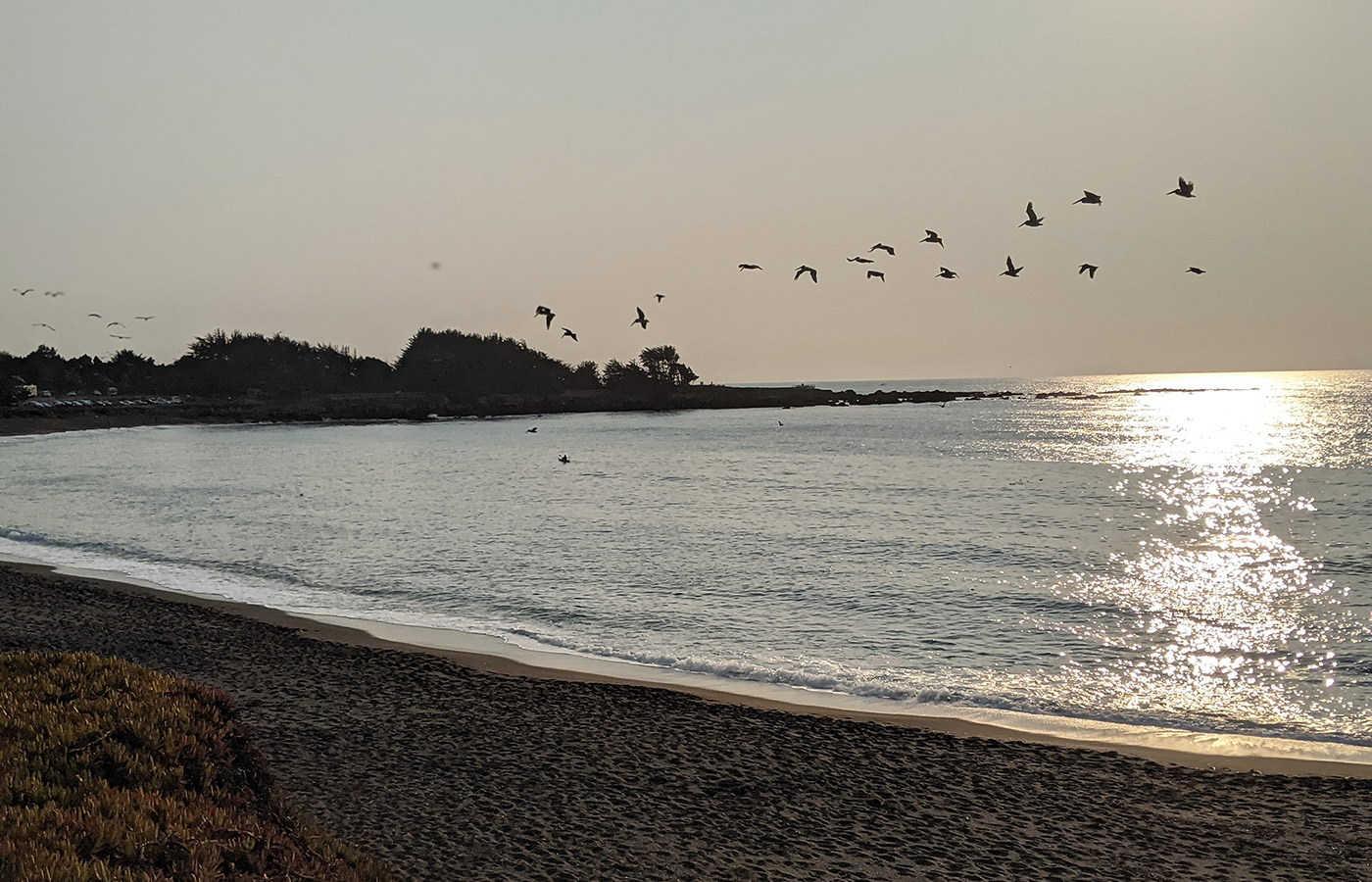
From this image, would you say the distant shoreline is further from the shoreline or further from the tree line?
the shoreline

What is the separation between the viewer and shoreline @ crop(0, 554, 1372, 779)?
33.4 feet

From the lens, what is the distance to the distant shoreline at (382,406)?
106250 mm

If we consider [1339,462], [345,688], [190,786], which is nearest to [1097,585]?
[345,688]

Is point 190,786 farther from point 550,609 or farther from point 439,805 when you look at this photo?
point 550,609

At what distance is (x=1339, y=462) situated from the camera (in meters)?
59.9

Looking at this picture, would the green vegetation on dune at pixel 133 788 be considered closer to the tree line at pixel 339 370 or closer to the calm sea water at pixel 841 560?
the calm sea water at pixel 841 560

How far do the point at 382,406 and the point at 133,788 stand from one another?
149m

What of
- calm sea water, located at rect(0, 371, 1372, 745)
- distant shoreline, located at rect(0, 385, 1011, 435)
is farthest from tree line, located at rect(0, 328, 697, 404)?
calm sea water, located at rect(0, 371, 1372, 745)

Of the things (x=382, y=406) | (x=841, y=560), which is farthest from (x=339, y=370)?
(x=841, y=560)

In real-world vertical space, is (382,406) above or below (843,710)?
above

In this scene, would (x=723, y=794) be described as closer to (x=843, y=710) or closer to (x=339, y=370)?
(x=843, y=710)

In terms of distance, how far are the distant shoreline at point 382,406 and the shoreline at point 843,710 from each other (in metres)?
94.4

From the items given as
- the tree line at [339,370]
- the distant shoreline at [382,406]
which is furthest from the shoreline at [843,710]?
the tree line at [339,370]

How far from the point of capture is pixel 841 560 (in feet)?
82.0
